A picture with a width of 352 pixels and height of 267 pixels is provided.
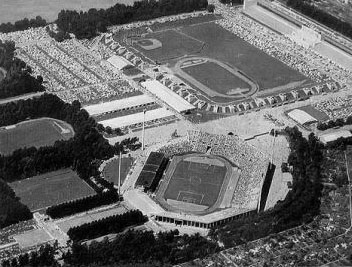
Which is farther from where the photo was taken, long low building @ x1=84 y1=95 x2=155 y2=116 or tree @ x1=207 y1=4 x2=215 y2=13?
tree @ x1=207 y1=4 x2=215 y2=13

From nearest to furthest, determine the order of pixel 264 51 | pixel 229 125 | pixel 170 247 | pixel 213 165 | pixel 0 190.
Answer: pixel 170 247 → pixel 0 190 → pixel 213 165 → pixel 229 125 → pixel 264 51

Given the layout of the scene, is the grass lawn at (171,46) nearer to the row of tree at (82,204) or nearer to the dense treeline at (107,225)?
the row of tree at (82,204)

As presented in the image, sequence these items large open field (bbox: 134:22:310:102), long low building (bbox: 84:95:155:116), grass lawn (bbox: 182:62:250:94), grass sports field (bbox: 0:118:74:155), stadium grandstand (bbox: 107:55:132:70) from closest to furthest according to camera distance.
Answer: grass sports field (bbox: 0:118:74:155), long low building (bbox: 84:95:155:116), grass lawn (bbox: 182:62:250:94), stadium grandstand (bbox: 107:55:132:70), large open field (bbox: 134:22:310:102)

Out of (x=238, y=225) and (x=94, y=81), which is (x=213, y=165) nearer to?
(x=238, y=225)

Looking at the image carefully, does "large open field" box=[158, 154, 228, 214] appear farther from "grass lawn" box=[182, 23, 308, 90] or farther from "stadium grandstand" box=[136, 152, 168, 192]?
"grass lawn" box=[182, 23, 308, 90]

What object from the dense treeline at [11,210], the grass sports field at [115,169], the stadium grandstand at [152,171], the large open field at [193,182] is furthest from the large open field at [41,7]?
the dense treeline at [11,210]

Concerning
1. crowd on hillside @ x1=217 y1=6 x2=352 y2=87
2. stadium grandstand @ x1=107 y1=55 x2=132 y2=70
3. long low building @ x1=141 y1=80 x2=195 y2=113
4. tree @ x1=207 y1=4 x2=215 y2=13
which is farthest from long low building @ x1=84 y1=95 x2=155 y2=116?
tree @ x1=207 y1=4 x2=215 y2=13

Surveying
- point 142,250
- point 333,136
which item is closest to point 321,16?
point 333,136

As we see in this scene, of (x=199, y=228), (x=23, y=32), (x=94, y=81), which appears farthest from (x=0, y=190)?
(x=23, y=32)
